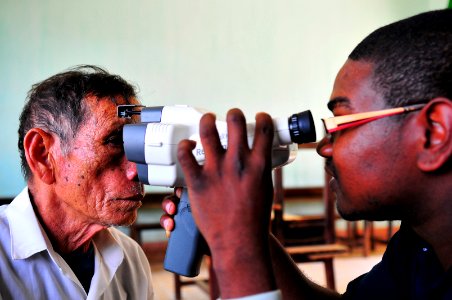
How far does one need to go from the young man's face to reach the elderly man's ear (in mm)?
827

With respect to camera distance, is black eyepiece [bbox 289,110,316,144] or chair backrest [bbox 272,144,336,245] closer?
black eyepiece [bbox 289,110,316,144]

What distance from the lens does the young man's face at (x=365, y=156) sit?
93 cm

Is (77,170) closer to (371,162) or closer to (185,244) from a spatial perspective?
(185,244)

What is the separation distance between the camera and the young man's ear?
0.86m

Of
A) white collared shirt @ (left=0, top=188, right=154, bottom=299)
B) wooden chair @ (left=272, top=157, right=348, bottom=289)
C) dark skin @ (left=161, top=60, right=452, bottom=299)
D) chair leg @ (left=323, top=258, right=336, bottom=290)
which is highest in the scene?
dark skin @ (left=161, top=60, right=452, bottom=299)

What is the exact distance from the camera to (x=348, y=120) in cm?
96

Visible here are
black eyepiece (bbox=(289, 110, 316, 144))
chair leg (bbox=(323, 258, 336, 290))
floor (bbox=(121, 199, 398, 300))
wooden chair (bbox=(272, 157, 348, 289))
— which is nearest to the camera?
black eyepiece (bbox=(289, 110, 316, 144))

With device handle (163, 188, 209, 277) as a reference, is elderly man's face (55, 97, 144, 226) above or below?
above

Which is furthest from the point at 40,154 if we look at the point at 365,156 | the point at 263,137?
the point at 365,156

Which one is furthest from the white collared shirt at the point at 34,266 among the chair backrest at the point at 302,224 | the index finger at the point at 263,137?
the chair backrest at the point at 302,224

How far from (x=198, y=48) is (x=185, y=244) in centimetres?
449

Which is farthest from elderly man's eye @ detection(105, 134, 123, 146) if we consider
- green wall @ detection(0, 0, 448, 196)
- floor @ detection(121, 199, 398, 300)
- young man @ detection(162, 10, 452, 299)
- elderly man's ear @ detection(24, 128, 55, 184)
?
green wall @ detection(0, 0, 448, 196)

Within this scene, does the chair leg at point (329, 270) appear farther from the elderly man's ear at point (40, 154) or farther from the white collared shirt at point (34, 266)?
the elderly man's ear at point (40, 154)

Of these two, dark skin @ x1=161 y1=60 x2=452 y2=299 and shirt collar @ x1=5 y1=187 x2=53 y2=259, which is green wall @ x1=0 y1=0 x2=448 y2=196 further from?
dark skin @ x1=161 y1=60 x2=452 y2=299
